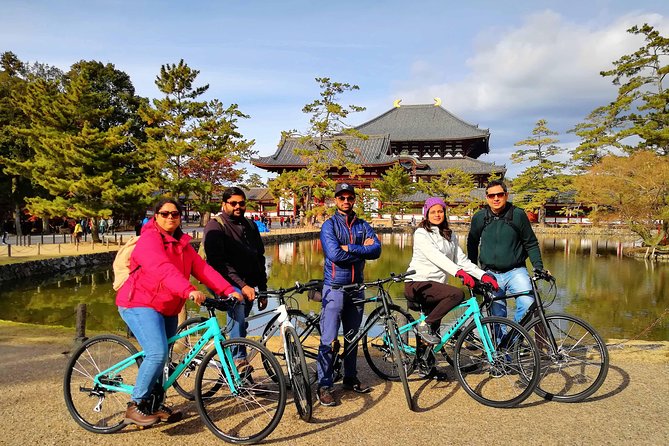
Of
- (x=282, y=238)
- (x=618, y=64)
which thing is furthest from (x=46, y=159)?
(x=618, y=64)

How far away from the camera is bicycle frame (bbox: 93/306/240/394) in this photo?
290 cm

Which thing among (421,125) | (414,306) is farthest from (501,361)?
(421,125)

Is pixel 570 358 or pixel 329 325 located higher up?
pixel 329 325

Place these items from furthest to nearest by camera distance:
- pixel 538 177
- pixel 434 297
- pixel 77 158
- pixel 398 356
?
pixel 538 177 → pixel 77 158 → pixel 434 297 → pixel 398 356

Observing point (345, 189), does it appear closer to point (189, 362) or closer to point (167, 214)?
point (167, 214)

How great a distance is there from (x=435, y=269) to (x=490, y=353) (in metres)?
0.80

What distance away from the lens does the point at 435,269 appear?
3.90 meters

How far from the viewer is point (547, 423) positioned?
3.07 metres

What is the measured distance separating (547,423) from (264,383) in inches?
77.8

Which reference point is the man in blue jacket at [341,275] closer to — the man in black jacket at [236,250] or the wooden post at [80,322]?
the man in black jacket at [236,250]

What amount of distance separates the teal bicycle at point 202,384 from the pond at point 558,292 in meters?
5.59

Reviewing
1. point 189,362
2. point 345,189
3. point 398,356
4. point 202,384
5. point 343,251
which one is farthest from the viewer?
point 345,189

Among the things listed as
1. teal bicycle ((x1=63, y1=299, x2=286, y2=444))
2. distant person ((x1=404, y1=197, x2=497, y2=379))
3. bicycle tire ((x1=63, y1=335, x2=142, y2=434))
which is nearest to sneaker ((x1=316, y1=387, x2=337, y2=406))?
teal bicycle ((x1=63, y1=299, x2=286, y2=444))

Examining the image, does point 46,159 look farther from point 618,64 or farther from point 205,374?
point 618,64
